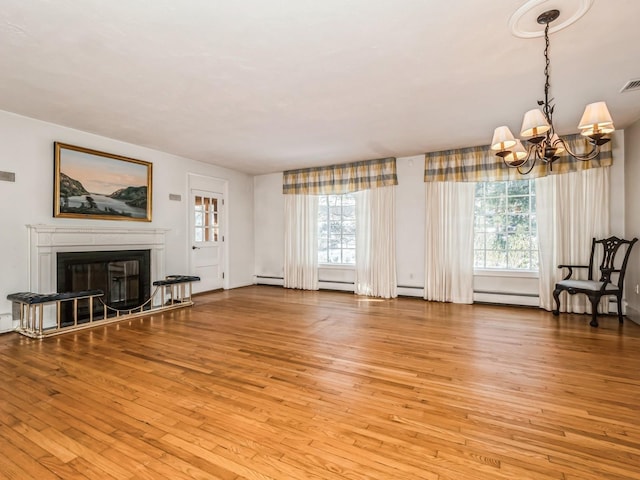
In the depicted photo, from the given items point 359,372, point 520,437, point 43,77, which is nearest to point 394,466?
point 520,437

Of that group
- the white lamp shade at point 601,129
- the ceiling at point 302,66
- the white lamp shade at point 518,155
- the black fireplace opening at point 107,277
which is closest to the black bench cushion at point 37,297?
the black fireplace opening at point 107,277

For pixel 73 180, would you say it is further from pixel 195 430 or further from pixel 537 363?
pixel 537 363

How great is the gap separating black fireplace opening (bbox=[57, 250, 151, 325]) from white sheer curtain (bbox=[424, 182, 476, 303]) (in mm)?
4885

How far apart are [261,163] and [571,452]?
618cm

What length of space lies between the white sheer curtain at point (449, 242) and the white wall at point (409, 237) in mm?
195

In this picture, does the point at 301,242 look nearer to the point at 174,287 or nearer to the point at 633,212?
the point at 174,287

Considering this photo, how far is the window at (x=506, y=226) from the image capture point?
539 centimetres

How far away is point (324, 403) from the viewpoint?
90.9 inches

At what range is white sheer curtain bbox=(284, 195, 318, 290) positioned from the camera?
717 cm

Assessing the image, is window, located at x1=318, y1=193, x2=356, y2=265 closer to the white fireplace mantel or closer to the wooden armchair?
the white fireplace mantel

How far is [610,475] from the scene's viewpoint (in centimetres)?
159

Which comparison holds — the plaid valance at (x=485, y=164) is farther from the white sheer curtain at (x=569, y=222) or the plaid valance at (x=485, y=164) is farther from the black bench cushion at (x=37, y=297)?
the black bench cushion at (x=37, y=297)

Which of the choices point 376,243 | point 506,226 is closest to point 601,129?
point 506,226

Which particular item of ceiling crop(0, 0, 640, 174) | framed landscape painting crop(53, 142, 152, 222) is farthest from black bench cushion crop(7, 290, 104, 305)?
ceiling crop(0, 0, 640, 174)
